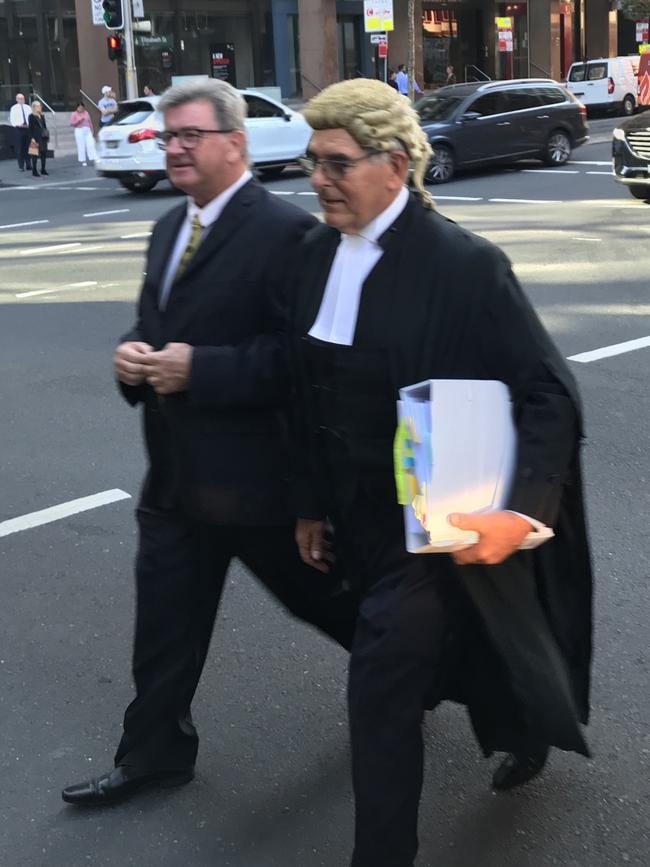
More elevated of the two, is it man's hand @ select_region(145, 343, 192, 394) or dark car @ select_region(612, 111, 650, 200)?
dark car @ select_region(612, 111, 650, 200)

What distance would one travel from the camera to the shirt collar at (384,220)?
8.82 feet

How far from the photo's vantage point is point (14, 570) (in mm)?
5086

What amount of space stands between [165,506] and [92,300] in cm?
798

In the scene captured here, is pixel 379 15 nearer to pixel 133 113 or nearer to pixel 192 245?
pixel 133 113

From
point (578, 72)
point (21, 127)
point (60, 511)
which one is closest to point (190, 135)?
point (60, 511)

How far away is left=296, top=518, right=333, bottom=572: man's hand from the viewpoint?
3068 millimetres

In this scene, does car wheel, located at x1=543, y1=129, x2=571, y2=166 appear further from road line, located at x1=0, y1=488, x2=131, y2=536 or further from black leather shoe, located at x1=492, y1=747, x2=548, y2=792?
black leather shoe, located at x1=492, y1=747, x2=548, y2=792

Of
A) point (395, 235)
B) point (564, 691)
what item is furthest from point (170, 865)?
point (395, 235)

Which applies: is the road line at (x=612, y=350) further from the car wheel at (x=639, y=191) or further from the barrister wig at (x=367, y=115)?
the car wheel at (x=639, y=191)

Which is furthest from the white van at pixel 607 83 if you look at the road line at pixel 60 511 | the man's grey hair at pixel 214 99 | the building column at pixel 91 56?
the man's grey hair at pixel 214 99

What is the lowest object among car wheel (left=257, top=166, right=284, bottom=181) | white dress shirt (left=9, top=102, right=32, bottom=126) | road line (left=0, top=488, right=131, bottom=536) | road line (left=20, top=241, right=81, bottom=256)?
road line (left=0, top=488, right=131, bottom=536)

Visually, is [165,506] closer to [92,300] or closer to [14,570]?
[14,570]

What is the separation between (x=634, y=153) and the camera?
15.9m

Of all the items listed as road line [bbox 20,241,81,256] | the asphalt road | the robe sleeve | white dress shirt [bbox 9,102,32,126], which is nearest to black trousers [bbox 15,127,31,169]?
white dress shirt [bbox 9,102,32,126]
